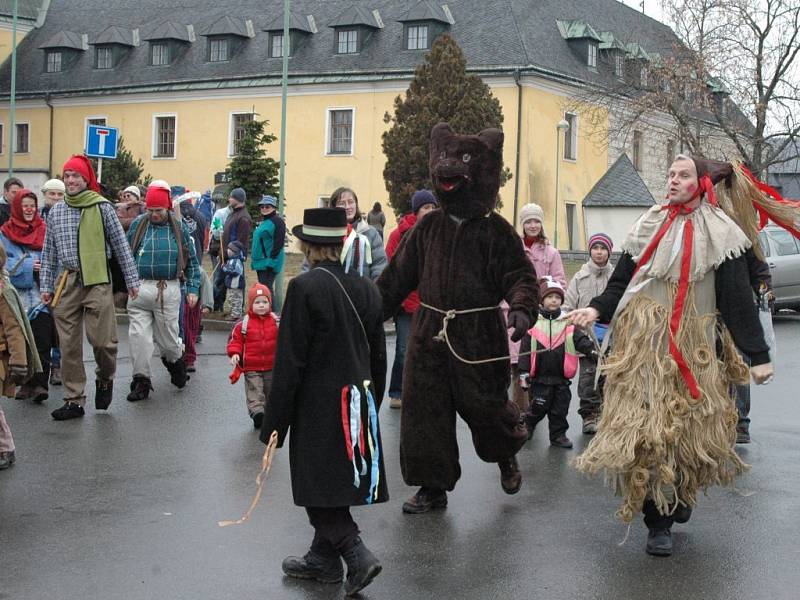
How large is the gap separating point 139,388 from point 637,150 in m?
45.8

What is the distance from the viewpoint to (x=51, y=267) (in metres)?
10.2

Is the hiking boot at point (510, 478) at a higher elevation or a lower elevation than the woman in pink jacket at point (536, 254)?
lower

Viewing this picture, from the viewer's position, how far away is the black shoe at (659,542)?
655cm

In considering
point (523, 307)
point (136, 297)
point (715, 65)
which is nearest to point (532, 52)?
point (715, 65)

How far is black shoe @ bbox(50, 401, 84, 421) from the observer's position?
10141 mm

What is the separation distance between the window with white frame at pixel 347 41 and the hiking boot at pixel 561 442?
140ft

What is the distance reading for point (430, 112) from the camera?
40219mm

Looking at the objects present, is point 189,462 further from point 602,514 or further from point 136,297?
point 602,514

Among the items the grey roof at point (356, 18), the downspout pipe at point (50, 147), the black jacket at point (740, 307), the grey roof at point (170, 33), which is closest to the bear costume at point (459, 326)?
the black jacket at point (740, 307)

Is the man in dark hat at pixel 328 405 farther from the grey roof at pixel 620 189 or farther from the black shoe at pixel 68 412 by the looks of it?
the grey roof at pixel 620 189

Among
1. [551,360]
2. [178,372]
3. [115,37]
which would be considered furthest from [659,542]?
[115,37]

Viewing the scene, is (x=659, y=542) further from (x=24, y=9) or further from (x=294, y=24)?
(x=24, y=9)

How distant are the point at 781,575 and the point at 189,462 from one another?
13.5 feet

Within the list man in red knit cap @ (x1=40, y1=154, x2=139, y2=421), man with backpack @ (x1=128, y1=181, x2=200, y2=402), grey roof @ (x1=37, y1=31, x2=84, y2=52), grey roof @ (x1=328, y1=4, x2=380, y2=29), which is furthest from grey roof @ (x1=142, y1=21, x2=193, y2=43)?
man in red knit cap @ (x1=40, y1=154, x2=139, y2=421)
